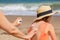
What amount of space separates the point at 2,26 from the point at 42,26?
1021 millimetres

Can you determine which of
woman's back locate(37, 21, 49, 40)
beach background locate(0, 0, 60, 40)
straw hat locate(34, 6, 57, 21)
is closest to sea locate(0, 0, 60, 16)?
beach background locate(0, 0, 60, 40)

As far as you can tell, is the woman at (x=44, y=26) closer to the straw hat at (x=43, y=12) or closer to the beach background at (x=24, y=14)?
the straw hat at (x=43, y=12)

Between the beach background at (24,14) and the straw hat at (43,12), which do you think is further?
the beach background at (24,14)

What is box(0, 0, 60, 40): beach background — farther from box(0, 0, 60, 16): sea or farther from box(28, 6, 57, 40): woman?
box(28, 6, 57, 40): woman

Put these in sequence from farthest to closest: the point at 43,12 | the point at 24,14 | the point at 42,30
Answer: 1. the point at 24,14
2. the point at 43,12
3. the point at 42,30

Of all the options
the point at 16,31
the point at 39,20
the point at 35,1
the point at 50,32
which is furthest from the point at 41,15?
the point at 35,1

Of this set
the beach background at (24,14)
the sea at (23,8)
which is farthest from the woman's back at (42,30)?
the sea at (23,8)

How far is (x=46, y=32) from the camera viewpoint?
9.37ft

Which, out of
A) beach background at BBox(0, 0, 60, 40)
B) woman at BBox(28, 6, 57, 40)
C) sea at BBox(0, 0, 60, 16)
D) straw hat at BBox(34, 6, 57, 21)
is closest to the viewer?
woman at BBox(28, 6, 57, 40)

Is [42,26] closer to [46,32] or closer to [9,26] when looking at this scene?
[46,32]

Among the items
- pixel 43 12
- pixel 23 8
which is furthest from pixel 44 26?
pixel 23 8

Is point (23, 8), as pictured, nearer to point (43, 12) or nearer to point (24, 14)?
point (24, 14)

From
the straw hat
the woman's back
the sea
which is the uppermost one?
the straw hat

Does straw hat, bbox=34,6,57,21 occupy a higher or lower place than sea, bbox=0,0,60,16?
higher
